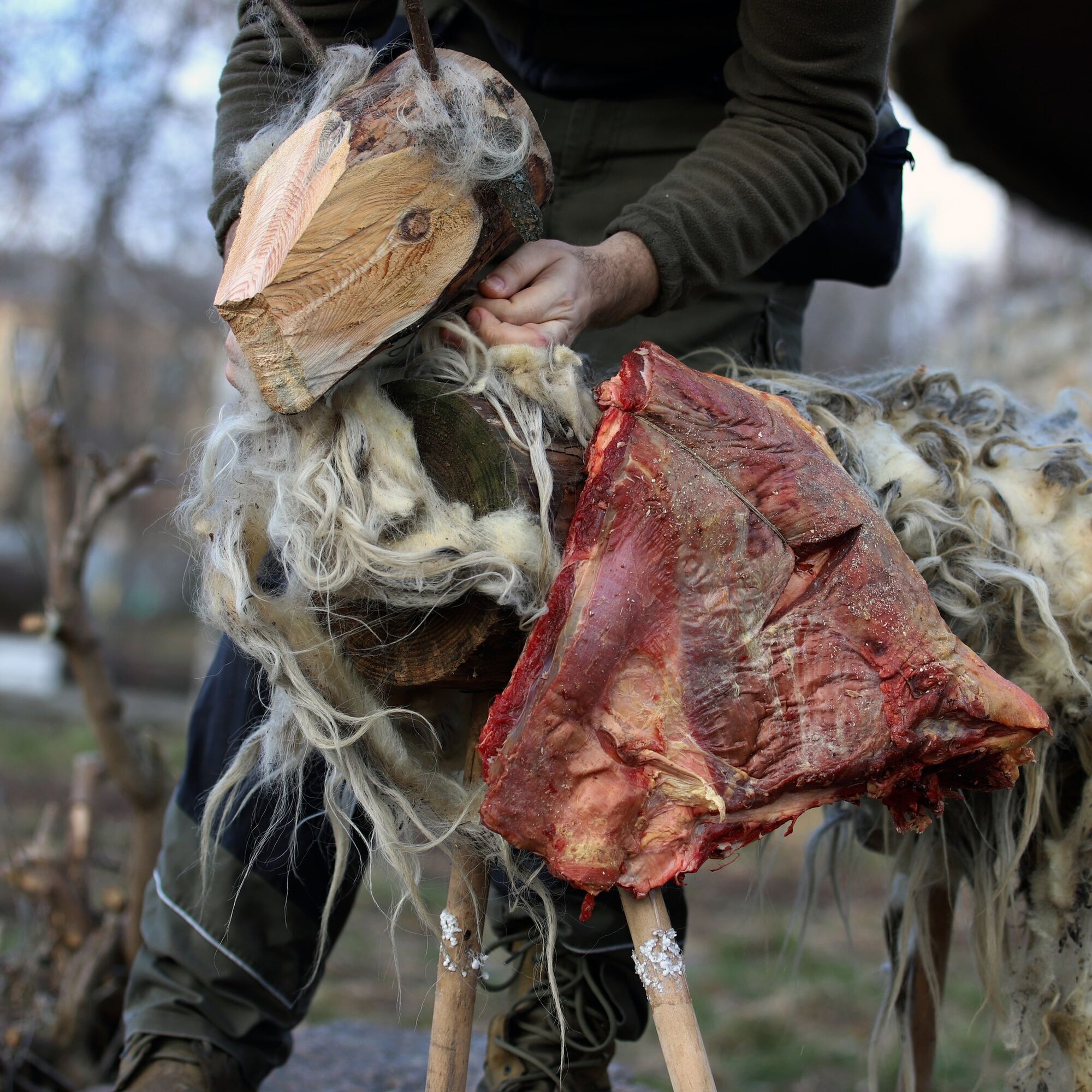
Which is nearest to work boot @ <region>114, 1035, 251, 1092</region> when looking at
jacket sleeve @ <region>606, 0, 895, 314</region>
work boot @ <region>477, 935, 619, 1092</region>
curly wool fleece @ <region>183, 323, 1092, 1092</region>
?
curly wool fleece @ <region>183, 323, 1092, 1092</region>

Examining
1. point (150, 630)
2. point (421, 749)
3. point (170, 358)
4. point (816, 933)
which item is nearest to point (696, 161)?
point (421, 749)

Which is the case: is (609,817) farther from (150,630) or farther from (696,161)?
(150,630)

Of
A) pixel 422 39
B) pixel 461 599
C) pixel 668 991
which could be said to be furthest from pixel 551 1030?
pixel 422 39

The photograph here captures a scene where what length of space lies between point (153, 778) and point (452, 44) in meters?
1.72

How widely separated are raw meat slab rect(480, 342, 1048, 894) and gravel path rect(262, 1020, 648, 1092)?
1384 millimetres

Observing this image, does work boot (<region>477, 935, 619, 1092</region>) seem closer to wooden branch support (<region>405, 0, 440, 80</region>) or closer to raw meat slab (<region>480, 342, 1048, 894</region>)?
raw meat slab (<region>480, 342, 1048, 894</region>)

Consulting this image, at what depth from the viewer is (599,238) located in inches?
67.2

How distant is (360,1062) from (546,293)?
1837 millimetres

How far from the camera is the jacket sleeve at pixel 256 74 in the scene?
60.1 inches

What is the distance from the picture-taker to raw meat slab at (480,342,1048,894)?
1.05 metres

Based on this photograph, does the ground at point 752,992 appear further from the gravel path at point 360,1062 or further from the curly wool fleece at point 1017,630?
the curly wool fleece at point 1017,630

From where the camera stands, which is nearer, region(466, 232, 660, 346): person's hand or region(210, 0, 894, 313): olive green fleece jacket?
region(466, 232, 660, 346): person's hand

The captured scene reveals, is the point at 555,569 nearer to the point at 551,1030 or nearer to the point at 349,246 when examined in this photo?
the point at 349,246

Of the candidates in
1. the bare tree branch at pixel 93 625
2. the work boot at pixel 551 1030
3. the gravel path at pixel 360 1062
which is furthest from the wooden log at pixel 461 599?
the bare tree branch at pixel 93 625
